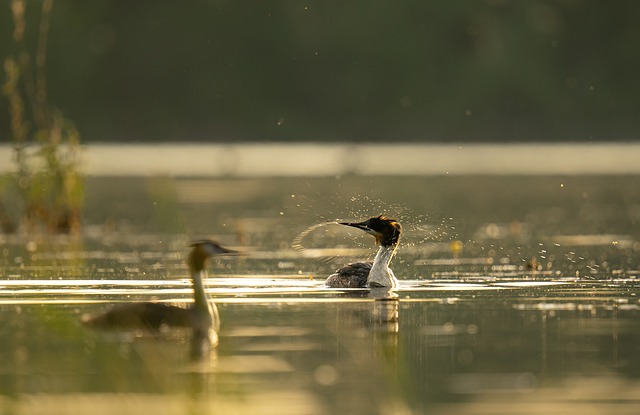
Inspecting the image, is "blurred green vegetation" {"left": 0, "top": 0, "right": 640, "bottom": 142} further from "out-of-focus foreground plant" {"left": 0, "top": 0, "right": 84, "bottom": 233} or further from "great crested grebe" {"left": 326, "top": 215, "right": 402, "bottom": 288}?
"great crested grebe" {"left": 326, "top": 215, "right": 402, "bottom": 288}

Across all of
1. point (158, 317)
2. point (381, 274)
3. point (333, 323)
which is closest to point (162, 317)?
point (158, 317)

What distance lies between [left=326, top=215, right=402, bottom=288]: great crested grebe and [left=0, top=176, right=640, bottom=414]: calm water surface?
1.28 feet

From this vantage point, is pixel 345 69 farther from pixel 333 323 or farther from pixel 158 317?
pixel 158 317

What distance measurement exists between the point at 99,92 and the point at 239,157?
24941 millimetres

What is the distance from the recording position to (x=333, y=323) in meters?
16.1

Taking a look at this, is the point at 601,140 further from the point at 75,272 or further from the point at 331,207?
the point at 75,272

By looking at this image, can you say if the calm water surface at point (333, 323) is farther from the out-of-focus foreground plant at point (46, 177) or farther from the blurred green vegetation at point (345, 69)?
the blurred green vegetation at point (345, 69)

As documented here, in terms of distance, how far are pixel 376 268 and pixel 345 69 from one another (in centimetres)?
7861

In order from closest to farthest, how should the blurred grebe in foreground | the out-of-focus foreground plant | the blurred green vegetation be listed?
the blurred grebe in foreground, the out-of-focus foreground plant, the blurred green vegetation

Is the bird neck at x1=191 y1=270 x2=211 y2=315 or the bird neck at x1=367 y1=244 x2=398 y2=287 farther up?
the bird neck at x1=367 y1=244 x2=398 y2=287

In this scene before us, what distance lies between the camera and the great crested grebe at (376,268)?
780 inches

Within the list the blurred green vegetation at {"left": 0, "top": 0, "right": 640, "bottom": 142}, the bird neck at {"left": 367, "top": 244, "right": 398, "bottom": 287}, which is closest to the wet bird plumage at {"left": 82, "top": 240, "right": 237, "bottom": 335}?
the bird neck at {"left": 367, "top": 244, "right": 398, "bottom": 287}

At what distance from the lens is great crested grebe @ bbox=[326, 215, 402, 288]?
19.8m

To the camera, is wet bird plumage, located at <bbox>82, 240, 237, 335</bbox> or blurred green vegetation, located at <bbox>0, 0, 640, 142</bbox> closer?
wet bird plumage, located at <bbox>82, 240, 237, 335</bbox>
